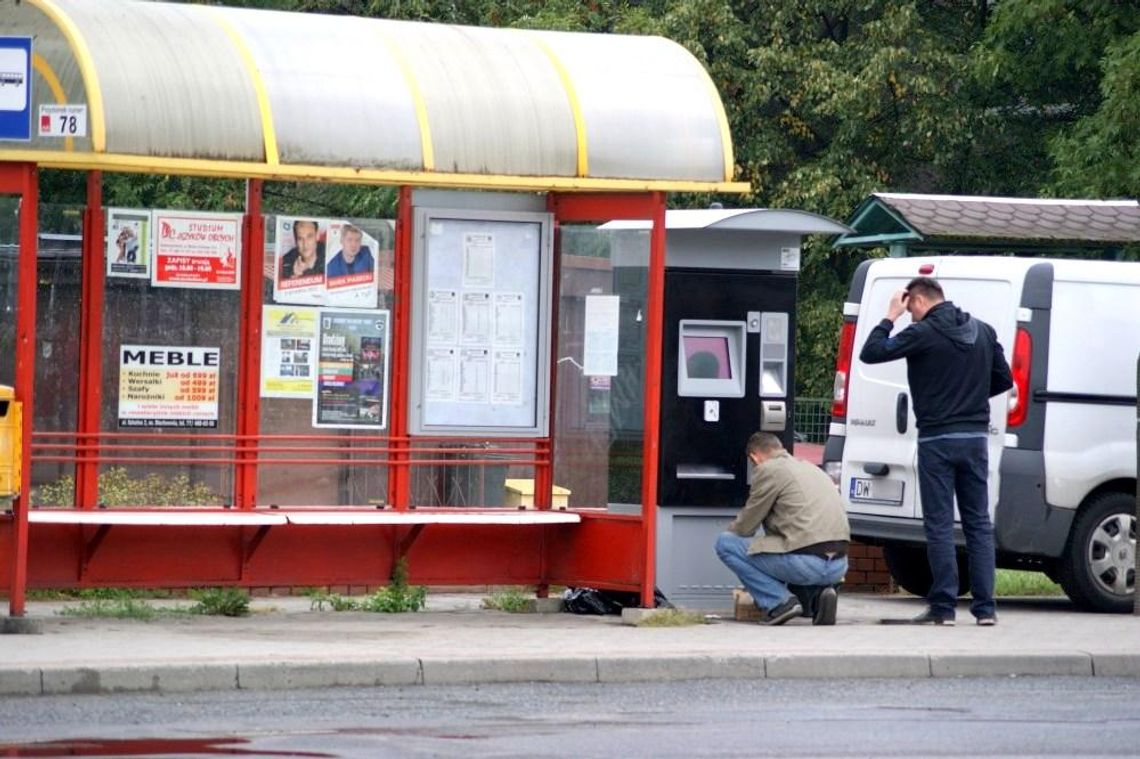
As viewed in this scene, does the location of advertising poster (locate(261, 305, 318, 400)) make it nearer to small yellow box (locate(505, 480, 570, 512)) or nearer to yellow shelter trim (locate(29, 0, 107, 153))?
small yellow box (locate(505, 480, 570, 512))

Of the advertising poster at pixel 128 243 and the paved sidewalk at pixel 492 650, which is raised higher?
the advertising poster at pixel 128 243

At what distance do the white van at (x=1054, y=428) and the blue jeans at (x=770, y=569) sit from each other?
1678 millimetres

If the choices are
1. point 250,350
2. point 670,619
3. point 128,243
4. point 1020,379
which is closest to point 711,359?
point 670,619

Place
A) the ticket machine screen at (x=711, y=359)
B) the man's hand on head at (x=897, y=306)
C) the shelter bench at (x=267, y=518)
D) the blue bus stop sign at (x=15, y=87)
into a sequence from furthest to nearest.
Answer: the ticket machine screen at (x=711, y=359) → the man's hand on head at (x=897, y=306) → the shelter bench at (x=267, y=518) → the blue bus stop sign at (x=15, y=87)

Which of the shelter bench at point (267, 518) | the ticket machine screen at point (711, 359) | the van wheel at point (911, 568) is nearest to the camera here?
the shelter bench at point (267, 518)

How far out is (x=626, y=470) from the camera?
1363 cm

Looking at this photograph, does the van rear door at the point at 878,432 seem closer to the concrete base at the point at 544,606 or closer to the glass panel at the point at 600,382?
the glass panel at the point at 600,382

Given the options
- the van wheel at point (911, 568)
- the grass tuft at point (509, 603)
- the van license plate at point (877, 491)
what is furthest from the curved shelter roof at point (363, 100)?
the van wheel at point (911, 568)

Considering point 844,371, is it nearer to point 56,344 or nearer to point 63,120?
point 56,344

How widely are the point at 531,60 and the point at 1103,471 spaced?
4629 mm

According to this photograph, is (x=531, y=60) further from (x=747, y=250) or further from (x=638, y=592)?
(x=638, y=592)

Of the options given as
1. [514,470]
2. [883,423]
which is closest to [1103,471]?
[883,423]

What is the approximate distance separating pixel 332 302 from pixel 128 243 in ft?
4.15

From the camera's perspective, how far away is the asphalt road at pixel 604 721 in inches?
337
